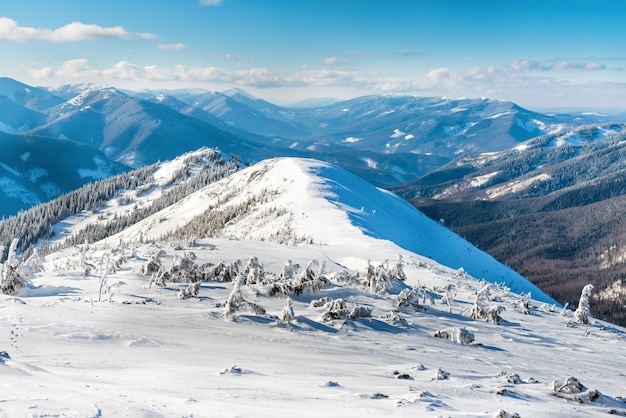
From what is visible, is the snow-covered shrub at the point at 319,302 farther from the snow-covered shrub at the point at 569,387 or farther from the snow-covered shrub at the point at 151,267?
the snow-covered shrub at the point at 569,387

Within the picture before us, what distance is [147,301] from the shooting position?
67.4ft

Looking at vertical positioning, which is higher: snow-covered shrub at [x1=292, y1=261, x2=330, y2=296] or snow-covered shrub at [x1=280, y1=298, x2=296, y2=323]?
snow-covered shrub at [x1=292, y1=261, x2=330, y2=296]

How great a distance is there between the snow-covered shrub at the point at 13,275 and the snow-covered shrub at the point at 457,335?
699 inches

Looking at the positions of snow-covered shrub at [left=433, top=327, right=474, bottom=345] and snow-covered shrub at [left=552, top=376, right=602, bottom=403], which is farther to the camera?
snow-covered shrub at [left=433, top=327, right=474, bottom=345]

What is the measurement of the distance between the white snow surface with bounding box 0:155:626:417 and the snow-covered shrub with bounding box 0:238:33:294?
0.51m

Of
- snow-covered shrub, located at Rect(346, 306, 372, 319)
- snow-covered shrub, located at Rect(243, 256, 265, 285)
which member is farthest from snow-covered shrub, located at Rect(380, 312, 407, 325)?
snow-covered shrub, located at Rect(243, 256, 265, 285)

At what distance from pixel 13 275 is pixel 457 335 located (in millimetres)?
18986

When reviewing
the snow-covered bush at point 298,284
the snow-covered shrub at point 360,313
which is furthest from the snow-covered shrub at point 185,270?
the snow-covered shrub at point 360,313

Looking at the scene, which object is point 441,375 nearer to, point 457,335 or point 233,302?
point 457,335

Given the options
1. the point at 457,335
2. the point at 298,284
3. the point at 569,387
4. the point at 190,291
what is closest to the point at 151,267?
the point at 190,291

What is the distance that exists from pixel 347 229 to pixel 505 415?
40.9 m

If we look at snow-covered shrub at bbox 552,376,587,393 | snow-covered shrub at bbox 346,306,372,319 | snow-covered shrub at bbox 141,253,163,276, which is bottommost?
snow-covered shrub at bbox 552,376,587,393

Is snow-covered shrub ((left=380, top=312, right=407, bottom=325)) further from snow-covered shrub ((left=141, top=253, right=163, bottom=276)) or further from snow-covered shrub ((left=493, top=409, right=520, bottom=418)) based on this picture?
snow-covered shrub ((left=141, top=253, right=163, bottom=276))

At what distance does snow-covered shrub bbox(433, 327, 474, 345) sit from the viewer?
19906 millimetres
